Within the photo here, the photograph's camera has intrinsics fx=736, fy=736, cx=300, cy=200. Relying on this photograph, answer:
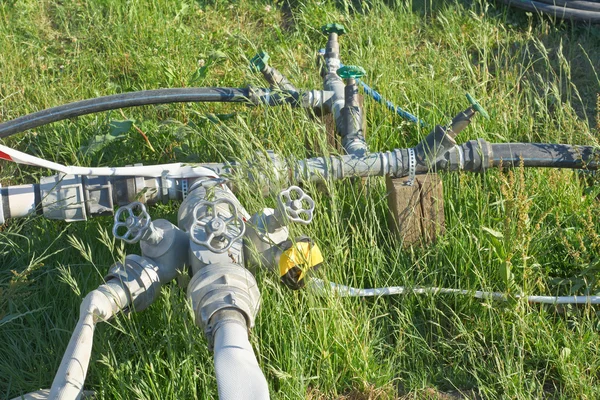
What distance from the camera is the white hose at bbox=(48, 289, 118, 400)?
181 centimetres

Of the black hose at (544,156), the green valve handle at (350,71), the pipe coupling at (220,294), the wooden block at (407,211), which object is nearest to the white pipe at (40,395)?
the pipe coupling at (220,294)

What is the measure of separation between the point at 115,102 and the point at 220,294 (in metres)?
1.40

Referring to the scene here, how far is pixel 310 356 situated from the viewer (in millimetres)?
2277

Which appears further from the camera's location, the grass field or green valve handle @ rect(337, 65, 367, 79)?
green valve handle @ rect(337, 65, 367, 79)

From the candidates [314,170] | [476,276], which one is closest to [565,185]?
[476,276]

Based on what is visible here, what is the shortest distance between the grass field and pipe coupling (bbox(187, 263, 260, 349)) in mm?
151

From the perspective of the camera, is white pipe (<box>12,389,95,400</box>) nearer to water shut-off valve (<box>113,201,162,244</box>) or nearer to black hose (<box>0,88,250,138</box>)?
water shut-off valve (<box>113,201,162,244</box>)

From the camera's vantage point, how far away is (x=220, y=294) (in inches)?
78.0

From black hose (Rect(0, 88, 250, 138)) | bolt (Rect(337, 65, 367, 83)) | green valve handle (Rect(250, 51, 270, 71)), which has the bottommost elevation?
black hose (Rect(0, 88, 250, 138))

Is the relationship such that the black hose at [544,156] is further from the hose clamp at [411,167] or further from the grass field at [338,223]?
the hose clamp at [411,167]

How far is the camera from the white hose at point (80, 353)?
5.93ft

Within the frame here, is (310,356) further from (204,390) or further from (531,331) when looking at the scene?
(531,331)

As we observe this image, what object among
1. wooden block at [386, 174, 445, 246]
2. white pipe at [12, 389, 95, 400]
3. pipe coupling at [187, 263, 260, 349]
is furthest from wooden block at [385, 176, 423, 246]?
white pipe at [12, 389, 95, 400]

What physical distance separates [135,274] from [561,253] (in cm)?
156
